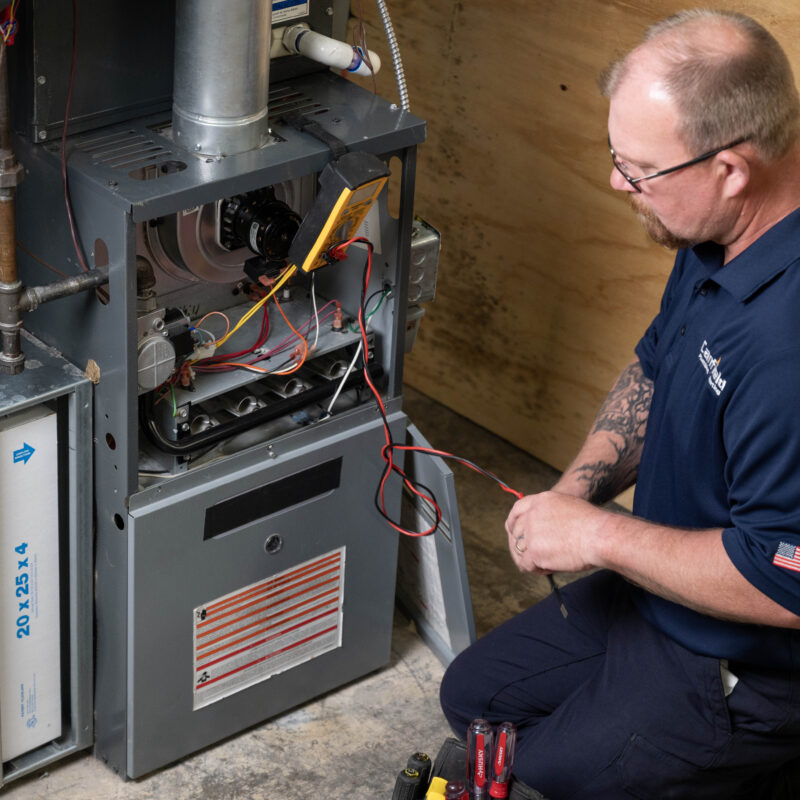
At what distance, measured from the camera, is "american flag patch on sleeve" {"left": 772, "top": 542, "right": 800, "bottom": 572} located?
1.51 m

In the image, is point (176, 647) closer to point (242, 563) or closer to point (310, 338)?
point (242, 563)

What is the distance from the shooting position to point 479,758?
164cm

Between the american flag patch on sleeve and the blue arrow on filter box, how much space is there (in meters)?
1.04

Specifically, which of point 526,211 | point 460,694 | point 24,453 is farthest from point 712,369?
point 526,211

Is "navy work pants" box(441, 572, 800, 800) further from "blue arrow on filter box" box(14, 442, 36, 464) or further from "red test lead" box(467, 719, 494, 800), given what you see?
"blue arrow on filter box" box(14, 442, 36, 464)

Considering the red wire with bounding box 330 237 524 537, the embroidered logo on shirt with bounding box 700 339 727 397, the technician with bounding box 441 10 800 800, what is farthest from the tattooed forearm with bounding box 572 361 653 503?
the embroidered logo on shirt with bounding box 700 339 727 397

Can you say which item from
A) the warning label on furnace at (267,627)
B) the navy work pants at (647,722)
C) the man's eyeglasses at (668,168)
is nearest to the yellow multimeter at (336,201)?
the man's eyeglasses at (668,168)

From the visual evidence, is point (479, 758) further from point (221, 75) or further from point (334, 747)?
point (221, 75)

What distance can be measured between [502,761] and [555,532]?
31cm

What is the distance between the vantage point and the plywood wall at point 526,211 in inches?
102

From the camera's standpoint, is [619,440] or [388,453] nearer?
[619,440]

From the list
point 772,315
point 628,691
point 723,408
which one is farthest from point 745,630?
point 772,315

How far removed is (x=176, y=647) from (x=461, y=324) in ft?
4.23

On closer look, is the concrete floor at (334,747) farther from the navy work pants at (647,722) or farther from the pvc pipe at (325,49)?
the pvc pipe at (325,49)
